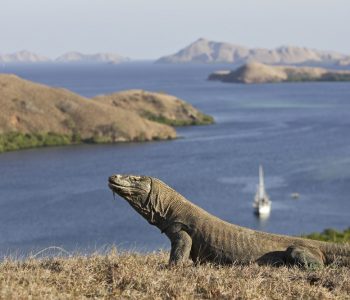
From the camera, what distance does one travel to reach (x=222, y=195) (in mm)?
67375

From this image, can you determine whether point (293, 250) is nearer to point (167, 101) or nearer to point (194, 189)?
point (194, 189)

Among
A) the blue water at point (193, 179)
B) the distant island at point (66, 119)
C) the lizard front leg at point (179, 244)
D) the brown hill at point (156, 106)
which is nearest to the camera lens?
the lizard front leg at point (179, 244)

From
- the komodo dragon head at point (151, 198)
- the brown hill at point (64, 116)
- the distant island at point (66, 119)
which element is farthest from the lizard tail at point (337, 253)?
the brown hill at point (64, 116)

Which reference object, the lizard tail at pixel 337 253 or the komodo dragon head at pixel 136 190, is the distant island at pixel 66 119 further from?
the lizard tail at pixel 337 253

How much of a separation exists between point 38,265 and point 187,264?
5.77 ft

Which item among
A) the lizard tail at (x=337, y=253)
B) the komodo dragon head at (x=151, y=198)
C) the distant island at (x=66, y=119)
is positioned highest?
the komodo dragon head at (x=151, y=198)

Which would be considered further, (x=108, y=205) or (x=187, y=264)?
(x=108, y=205)

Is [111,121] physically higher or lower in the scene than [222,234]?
lower

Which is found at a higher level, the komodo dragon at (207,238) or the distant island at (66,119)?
the komodo dragon at (207,238)

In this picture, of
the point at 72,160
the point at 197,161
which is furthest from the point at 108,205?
the point at 72,160

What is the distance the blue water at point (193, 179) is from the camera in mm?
54312

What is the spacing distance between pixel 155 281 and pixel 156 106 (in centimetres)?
14962

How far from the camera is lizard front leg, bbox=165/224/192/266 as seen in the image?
379 inches

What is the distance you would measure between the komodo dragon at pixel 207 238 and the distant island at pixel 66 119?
10634 centimetres
